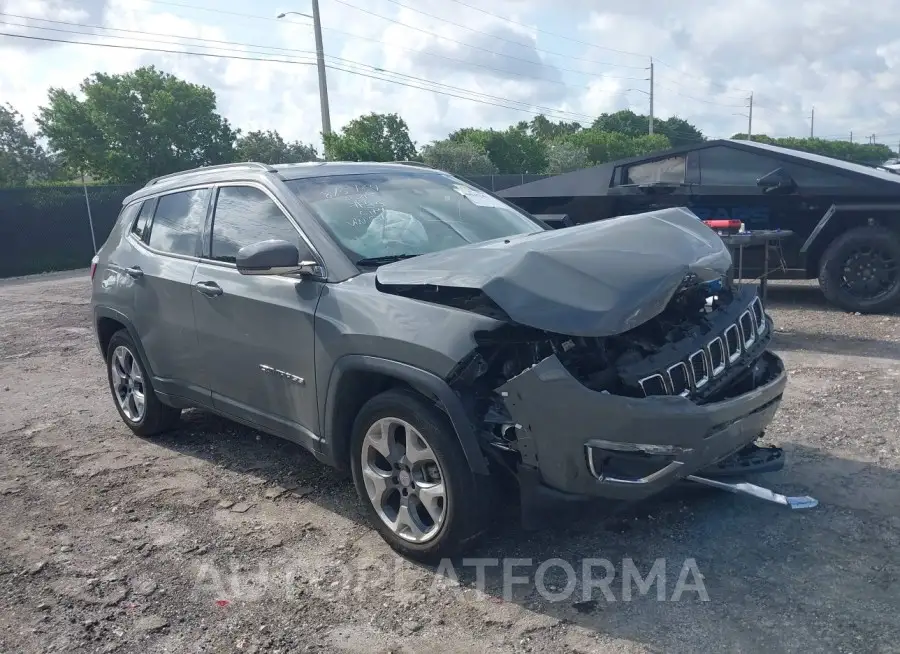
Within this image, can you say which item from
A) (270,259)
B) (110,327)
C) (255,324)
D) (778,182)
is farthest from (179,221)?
(778,182)

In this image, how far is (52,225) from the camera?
1927 cm

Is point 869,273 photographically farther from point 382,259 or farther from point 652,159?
point 382,259

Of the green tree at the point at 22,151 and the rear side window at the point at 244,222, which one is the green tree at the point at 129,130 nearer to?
the green tree at the point at 22,151

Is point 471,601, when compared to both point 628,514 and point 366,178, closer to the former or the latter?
point 628,514

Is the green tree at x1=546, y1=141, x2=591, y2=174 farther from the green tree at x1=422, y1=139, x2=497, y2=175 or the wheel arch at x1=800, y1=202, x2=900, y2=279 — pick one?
the wheel arch at x1=800, y1=202, x2=900, y2=279

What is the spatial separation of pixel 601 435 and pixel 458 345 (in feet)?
2.11

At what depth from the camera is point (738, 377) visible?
3531mm

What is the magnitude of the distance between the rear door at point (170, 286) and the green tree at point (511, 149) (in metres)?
39.2

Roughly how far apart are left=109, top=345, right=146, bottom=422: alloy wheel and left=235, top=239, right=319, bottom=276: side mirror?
1993mm

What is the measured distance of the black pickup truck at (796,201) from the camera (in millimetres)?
7906

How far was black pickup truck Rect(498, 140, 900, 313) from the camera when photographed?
25.9ft

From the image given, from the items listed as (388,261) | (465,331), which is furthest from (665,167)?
(465,331)

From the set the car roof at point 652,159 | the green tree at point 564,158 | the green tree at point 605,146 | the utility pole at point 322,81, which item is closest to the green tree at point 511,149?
the green tree at point 564,158

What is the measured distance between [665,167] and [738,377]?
18.8 feet
